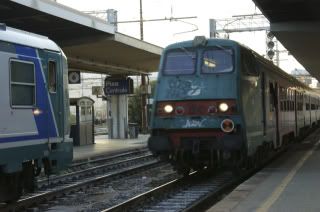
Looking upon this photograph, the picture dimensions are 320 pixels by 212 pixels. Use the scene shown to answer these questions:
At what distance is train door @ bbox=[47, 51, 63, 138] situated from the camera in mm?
10570

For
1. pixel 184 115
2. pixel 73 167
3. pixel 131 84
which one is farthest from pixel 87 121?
pixel 184 115

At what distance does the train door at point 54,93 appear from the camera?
416 inches

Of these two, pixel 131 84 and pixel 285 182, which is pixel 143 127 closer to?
pixel 131 84

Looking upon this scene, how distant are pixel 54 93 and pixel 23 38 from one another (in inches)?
51.6

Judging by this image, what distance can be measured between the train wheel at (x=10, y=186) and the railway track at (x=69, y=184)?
349 millimetres

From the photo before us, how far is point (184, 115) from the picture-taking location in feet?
41.9

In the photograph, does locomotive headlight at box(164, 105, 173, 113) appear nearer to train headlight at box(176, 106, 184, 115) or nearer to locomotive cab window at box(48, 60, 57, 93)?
train headlight at box(176, 106, 184, 115)

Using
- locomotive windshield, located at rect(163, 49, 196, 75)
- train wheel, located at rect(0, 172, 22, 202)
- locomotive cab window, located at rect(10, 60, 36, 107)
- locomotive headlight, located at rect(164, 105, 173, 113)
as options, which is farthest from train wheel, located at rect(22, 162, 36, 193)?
locomotive windshield, located at rect(163, 49, 196, 75)

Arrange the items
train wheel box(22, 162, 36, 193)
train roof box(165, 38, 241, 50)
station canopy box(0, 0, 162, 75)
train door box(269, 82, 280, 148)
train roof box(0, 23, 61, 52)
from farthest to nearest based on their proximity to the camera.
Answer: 1. station canopy box(0, 0, 162, 75)
2. train door box(269, 82, 280, 148)
3. train roof box(165, 38, 241, 50)
4. train wheel box(22, 162, 36, 193)
5. train roof box(0, 23, 61, 52)

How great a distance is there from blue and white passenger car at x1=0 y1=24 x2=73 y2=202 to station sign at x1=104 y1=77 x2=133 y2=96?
71.5 ft

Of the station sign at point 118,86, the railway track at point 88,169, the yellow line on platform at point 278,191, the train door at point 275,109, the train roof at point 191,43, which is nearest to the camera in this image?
A: the yellow line on platform at point 278,191

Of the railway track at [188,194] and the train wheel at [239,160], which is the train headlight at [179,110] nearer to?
the train wheel at [239,160]

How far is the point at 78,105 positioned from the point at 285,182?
18.5 metres

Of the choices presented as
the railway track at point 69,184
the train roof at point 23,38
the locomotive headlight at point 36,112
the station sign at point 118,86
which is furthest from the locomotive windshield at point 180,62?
the station sign at point 118,86
